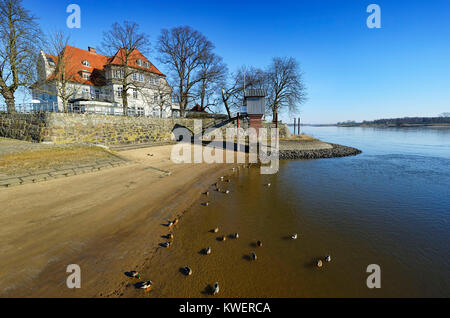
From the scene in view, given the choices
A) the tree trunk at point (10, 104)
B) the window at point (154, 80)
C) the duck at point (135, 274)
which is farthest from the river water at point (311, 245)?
the window at point (154, 80)


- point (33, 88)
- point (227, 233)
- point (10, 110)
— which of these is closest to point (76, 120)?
point (10, 110)

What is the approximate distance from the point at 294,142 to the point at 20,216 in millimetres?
29148

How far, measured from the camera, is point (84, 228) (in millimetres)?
5441

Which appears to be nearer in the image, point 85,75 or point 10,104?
point 10,104

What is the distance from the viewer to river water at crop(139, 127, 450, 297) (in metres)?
3.89

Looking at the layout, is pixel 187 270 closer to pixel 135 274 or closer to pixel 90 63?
pixel 135 274

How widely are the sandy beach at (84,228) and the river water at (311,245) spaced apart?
0.81 meters

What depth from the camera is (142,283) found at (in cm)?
371

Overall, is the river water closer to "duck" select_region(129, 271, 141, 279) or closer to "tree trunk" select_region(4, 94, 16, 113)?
"duck" select_region(129, 271, 141, 279)

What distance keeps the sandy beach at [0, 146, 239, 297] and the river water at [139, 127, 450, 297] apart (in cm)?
81

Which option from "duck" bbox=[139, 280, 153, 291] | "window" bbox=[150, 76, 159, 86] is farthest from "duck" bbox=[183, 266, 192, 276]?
"window" bbox=[150, 76, 159, 86]

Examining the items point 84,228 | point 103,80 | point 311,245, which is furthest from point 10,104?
point 311,245

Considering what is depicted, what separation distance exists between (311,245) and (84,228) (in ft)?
21.8
